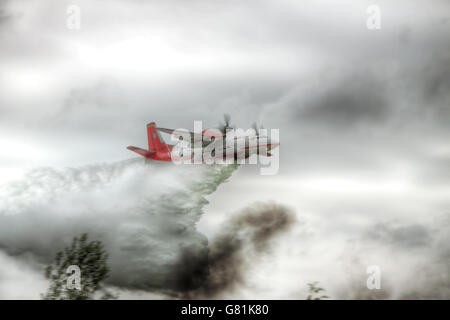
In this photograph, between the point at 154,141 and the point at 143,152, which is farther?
the point at 154,141

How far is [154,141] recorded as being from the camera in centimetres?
4881

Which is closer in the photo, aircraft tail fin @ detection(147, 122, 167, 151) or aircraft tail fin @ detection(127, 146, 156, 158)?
aircraft tail fin @ detection(127, 146, 156, 158)

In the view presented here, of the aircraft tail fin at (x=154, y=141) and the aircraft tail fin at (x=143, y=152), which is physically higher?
the aircraft tail fin at (x=154, y=141)

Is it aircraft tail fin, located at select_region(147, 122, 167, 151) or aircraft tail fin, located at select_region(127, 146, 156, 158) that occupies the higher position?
aircraft tail fin, located at select_region(147, 122, 167, 151)

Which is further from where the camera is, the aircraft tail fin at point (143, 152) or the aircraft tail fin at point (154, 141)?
the aircraft tail fin at point (154, 141)

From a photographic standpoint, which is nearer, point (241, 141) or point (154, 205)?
point (241, 141)

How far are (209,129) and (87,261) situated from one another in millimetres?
18883

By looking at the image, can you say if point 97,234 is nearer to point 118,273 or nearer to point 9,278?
point 118,273

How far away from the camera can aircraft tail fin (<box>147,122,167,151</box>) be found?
1880 inches

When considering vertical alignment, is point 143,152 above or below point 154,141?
below

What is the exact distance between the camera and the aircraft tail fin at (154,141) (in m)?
47.7
